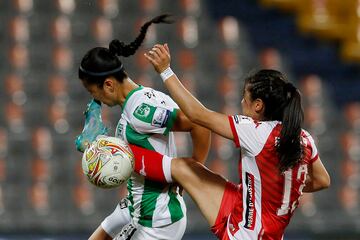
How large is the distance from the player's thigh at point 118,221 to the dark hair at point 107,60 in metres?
0.67

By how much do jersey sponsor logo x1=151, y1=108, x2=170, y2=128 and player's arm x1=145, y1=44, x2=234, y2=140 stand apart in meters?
0.20

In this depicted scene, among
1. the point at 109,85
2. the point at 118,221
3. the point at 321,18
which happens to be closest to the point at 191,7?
the point at 321,18

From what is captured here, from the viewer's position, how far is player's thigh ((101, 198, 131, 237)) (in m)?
5.07

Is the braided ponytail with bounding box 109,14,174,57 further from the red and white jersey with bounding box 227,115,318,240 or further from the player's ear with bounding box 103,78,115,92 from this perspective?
the red and white jersey with bounding box 227,115,318,240

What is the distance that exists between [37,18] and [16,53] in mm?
359

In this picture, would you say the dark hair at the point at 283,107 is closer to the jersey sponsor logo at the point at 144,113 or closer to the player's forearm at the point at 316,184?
the player's forearm at the point at 316,184

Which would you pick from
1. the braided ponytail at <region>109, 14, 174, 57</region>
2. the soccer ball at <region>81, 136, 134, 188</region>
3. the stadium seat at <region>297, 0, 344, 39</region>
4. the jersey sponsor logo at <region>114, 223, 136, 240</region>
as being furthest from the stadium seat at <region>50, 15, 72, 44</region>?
the soccer ball at <region>81, 136, 134, 188</region>

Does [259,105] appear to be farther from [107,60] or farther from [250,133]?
[107,60]

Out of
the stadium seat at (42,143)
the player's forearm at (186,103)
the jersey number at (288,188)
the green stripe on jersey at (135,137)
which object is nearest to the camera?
the player's forearm at (186,103)

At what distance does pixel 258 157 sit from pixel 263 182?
11 cm

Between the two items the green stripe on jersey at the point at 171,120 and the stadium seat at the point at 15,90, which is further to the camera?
the stadium seat at the point at 15,90

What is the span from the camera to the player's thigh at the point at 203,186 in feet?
15.6

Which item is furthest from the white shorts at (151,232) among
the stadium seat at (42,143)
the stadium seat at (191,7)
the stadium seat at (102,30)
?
the stadium seat at (191,7)

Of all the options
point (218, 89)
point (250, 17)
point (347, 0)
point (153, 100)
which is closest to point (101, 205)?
point (218, 89)
